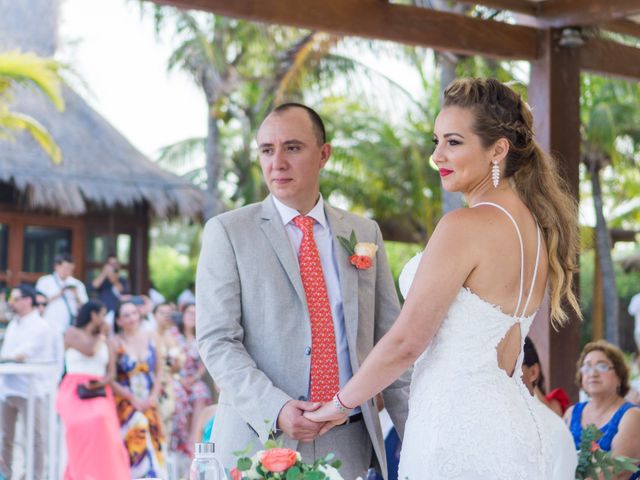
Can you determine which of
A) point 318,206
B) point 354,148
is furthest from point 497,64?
point 318,206

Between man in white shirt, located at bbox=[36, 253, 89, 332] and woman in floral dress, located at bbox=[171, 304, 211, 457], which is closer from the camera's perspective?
woman in floral dress, located at bbox=[171, 304, 211, 457]

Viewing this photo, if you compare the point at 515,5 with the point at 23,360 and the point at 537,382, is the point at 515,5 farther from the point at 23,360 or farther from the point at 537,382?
the point at 23,360

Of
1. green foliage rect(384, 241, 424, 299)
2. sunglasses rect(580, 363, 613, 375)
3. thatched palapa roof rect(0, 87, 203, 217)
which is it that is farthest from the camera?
green foliage rect(384, 241, 424, 299)

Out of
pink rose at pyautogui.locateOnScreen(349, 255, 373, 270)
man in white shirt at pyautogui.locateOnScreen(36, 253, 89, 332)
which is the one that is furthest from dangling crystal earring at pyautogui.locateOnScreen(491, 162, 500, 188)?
man in white shirt at pyautogui.locateOnScreen(36, 253, 89, 332)

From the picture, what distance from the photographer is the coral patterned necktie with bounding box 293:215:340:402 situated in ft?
10.9

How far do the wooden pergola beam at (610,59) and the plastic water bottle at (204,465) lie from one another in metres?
4.85

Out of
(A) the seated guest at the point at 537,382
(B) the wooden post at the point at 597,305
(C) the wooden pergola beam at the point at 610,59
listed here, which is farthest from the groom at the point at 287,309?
(B) the wooden post at the point at 597,305

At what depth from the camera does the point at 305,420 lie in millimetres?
3066

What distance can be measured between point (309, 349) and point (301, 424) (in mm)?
301

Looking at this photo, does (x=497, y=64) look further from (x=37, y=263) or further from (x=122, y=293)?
(x=37, y=263)

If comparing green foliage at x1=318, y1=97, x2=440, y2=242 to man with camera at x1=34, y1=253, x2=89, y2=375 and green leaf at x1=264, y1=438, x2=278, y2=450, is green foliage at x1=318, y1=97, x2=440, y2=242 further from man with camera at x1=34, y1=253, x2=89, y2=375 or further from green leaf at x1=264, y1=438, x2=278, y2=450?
green leaf at x1=264, y1=438, x2=278, y2=450

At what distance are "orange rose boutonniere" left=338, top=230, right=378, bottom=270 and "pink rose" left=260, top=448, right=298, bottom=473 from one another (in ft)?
3.48

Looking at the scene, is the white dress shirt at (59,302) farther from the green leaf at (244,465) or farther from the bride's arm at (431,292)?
the green leaf at (244,465)

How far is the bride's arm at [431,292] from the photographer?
110 inches
